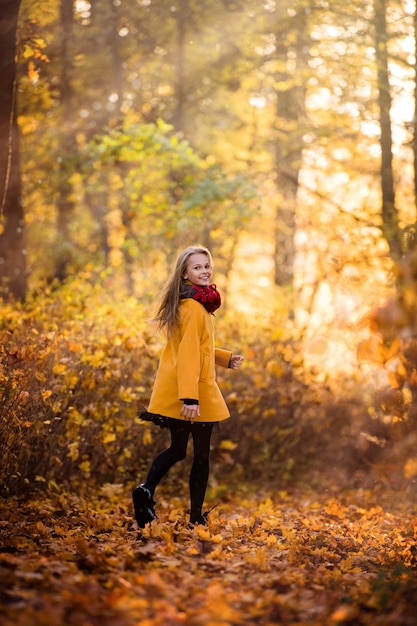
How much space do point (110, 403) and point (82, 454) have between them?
510 millimetres

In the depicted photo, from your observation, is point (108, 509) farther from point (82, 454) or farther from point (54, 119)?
point (54, 119)

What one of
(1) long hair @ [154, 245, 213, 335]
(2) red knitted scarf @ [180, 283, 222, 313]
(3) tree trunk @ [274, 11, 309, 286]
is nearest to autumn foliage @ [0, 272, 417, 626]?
(1) long hair @ [154, 245, 213, 335]

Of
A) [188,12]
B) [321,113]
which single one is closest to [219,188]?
[188,12]

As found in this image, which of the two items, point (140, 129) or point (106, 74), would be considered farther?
point (106, 74)

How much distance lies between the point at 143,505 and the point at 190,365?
0.96 metres

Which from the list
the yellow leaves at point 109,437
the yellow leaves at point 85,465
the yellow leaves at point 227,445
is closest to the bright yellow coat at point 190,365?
the yellow leaves at point 109,437

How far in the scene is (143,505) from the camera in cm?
469

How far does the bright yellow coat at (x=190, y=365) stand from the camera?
183 inches

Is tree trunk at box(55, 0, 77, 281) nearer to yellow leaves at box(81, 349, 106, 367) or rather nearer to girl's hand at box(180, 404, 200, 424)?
yellow leaves at box(81, 349, 106, 367)

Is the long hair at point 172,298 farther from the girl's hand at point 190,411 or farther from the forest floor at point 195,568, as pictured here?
the forest floor at point 195,568

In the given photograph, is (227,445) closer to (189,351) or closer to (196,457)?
(196,457)

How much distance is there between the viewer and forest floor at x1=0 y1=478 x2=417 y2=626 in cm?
319

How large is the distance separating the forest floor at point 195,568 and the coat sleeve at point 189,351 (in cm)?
91

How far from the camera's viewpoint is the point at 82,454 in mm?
6395
